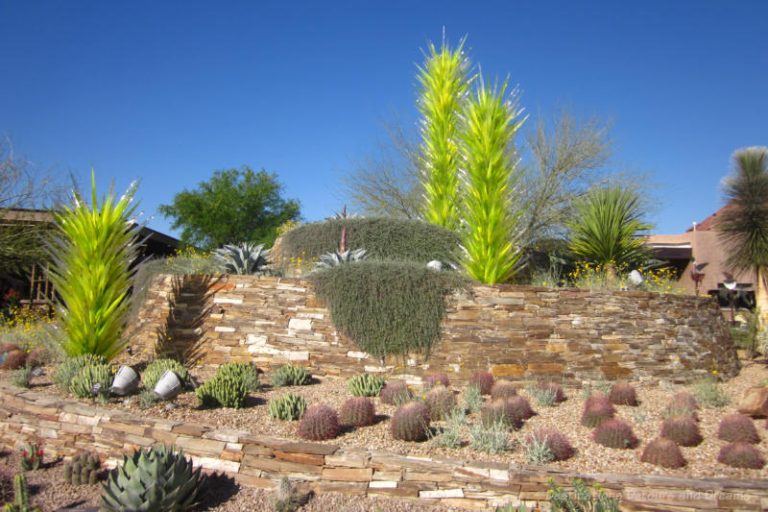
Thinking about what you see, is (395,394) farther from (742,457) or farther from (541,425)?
(742,457)

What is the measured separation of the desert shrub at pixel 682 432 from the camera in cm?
489

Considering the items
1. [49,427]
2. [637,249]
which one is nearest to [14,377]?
[49,427]

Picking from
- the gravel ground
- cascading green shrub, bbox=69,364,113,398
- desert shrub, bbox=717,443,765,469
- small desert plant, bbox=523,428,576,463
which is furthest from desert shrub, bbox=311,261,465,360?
desert shrub, bbox=717,443,765,469

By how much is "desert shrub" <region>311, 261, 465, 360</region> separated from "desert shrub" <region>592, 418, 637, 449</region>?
8.91 feet

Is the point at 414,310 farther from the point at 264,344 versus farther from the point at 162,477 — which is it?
the point at 162,477

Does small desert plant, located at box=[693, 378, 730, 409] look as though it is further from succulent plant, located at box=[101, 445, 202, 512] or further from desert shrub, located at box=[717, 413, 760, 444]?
succulent plant, located at box=[101, 445, 202, 512]

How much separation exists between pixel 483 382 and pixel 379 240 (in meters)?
4.83

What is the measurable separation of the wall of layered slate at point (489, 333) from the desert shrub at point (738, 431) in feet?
7.19

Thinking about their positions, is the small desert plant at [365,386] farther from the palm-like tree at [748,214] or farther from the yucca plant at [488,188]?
the palm-like tree at [748,214]

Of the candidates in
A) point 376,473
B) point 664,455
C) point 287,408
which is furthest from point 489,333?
point 376,473

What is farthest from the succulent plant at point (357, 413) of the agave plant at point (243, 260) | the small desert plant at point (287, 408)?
the agave plant at point (243, 260)

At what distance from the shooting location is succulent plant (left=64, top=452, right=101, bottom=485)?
16.2ft

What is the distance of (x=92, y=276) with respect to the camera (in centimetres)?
730

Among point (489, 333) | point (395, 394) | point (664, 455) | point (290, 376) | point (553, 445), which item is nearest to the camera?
point (664, 455)
